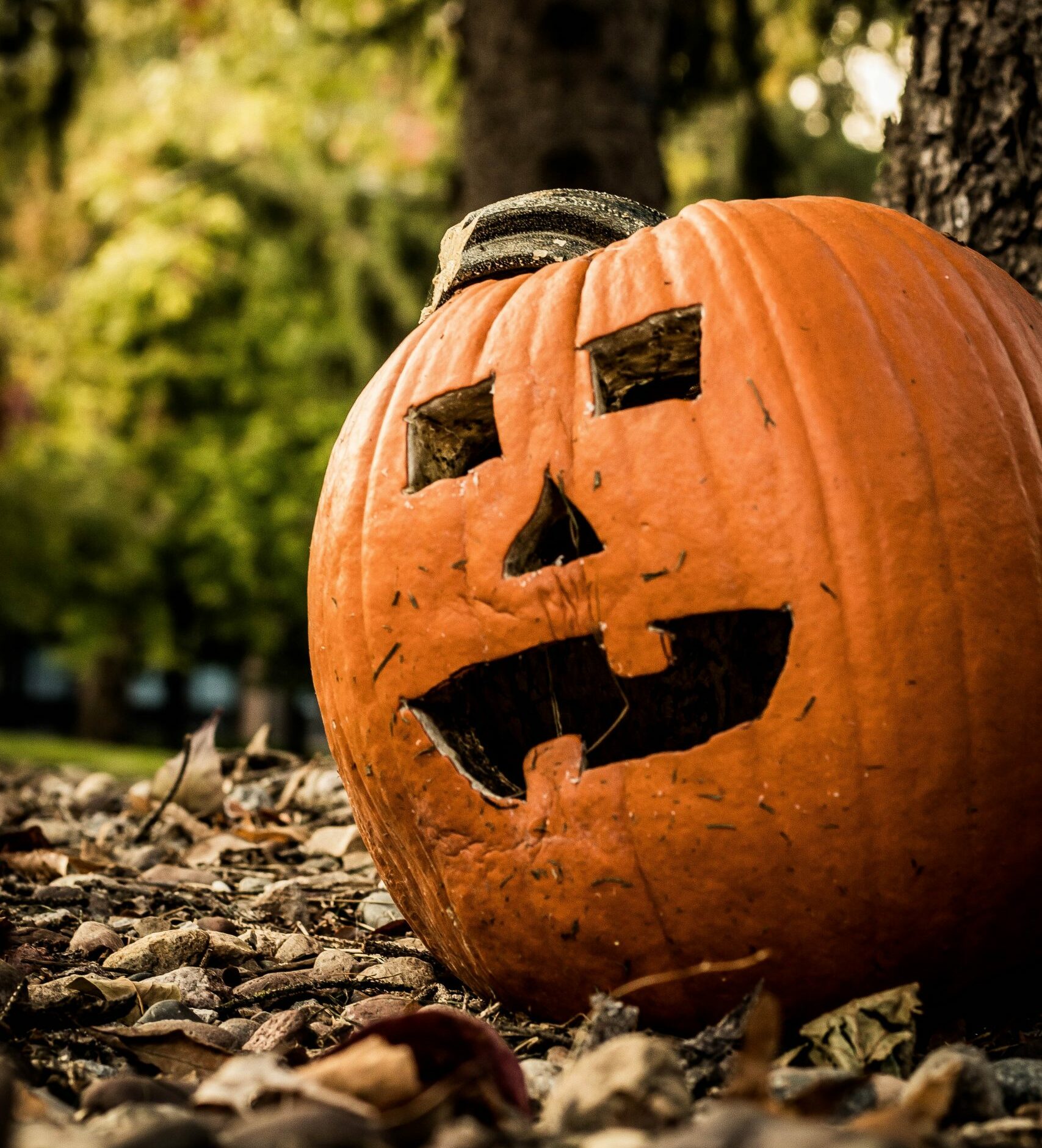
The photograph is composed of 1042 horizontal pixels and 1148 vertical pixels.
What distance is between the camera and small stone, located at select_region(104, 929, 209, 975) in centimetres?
206

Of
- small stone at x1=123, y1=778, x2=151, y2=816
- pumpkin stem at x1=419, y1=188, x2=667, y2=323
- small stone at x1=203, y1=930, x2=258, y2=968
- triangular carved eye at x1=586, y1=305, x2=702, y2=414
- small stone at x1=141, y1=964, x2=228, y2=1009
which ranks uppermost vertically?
pumpkin stem at x1=419, y1=188, x2=667, y2=323

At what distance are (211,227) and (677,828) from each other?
12895 millimetres

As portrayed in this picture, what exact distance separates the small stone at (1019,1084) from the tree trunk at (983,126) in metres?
1.90

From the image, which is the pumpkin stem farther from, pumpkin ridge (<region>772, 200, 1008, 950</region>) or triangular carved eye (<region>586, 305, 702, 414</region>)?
pumpkin ridge (<region>772, 200, 1008, 950</region>)

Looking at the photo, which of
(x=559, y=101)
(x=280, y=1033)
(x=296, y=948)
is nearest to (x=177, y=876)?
(x=296, y=948)

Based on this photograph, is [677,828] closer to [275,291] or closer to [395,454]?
[395,454]

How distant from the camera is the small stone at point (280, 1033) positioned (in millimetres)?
1634

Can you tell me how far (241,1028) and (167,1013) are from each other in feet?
0.42

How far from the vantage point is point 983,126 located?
9.11 ft

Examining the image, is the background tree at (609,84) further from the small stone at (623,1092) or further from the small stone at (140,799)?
the small stone at (623,1092)

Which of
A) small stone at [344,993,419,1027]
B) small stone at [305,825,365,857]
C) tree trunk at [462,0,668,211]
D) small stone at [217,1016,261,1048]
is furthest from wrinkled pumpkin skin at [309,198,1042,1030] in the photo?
tree trunk at [462,0,668,211]

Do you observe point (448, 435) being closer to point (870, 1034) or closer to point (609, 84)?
point (870, 1034)

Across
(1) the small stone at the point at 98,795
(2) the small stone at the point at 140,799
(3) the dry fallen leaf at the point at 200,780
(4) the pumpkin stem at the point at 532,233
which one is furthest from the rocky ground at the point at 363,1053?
(4) the pumpkin stem at the point at 532,233

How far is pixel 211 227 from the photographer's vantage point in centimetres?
1316
